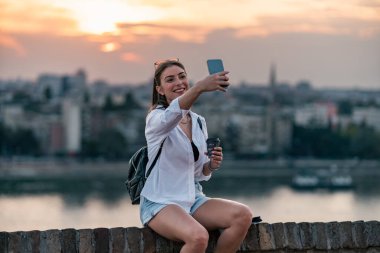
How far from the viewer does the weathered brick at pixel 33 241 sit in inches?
126

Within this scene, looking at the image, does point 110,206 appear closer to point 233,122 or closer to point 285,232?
point 233,122

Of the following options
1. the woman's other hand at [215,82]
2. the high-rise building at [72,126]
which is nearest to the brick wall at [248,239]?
the woman's other hand at [215,82]

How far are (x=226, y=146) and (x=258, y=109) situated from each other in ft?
24.3

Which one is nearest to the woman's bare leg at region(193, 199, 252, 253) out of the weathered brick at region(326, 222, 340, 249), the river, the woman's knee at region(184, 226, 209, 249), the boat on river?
the woman's knee at region(184, 226, 209, 249)

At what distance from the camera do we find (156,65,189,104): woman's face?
336 centimetres

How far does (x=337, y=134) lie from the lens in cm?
5825

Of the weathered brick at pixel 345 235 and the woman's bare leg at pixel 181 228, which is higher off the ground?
the woman's bare leg at pixel 181 228

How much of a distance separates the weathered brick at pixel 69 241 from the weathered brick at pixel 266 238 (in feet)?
1.65

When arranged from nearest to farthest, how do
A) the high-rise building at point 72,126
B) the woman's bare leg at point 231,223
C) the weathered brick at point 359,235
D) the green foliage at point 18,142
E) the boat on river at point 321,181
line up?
the woman's bare leg at point 231,223 → the weathered brick at point 359,235 → the boat on river at point 321,181 → the green foliage at point 18,142 → the high-rise building at point 72,126

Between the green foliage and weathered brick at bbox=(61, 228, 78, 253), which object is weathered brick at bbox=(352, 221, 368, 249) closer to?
weathered brick at bbox=(61, 228, 78, 253)

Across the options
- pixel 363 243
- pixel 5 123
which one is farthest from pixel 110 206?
pixel 363 243

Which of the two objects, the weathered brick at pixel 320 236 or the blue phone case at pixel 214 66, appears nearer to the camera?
the blue phone case at pixel 214 66

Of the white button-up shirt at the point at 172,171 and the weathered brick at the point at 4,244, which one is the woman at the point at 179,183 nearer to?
the white button-up shirt at the point at 172,171

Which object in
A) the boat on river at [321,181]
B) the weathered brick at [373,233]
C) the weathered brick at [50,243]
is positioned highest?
the weathered brick at [50,243]
